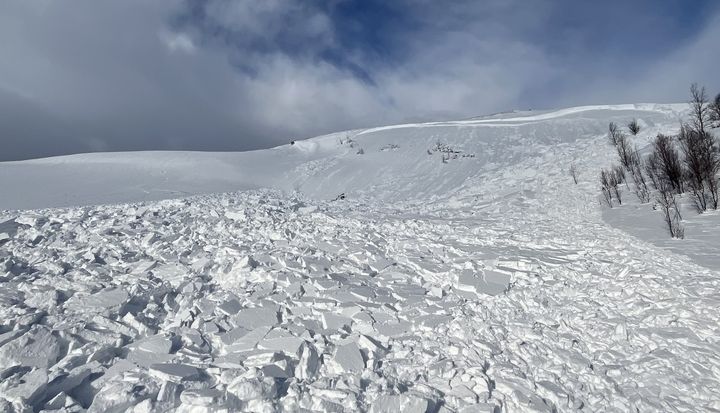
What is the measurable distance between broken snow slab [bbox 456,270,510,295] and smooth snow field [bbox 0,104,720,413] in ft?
0.12

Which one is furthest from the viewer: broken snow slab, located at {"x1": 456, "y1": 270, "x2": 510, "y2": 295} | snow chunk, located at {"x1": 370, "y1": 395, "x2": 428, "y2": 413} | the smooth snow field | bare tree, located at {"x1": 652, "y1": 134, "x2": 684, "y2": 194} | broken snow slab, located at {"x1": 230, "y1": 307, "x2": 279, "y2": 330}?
bare tree, located at {"x1": 652, "y1": 134, "x2": 684, "y2": 194}

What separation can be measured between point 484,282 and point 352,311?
8.75ft

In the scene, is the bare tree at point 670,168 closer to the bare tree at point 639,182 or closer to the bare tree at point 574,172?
the bare tree at point 639,182

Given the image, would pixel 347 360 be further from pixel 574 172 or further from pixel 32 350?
pixel 574 172

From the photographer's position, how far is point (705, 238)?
8625mm

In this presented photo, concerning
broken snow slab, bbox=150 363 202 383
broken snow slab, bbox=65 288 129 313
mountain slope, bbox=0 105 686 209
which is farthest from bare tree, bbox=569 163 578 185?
broken snow slab, bbox=65 288 129 313

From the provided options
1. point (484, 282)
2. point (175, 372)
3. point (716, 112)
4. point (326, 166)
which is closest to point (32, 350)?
point (175, 372)

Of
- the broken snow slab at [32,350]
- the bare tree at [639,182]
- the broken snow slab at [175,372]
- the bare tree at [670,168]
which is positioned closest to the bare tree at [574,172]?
the bare tree at [639,182]

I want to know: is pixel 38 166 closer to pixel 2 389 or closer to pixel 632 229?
pixel 2 389

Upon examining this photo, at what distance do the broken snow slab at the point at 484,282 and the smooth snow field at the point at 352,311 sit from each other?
0.04 m

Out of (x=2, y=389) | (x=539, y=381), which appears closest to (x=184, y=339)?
(x=2, y=389)

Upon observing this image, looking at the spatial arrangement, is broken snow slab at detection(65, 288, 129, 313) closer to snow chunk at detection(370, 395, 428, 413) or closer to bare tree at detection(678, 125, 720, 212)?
snow chunk at detection(370, 395, 428, 413)

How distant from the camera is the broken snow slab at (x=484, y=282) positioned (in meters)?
6.22

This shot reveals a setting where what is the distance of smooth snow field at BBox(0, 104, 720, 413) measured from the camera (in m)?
3.62
